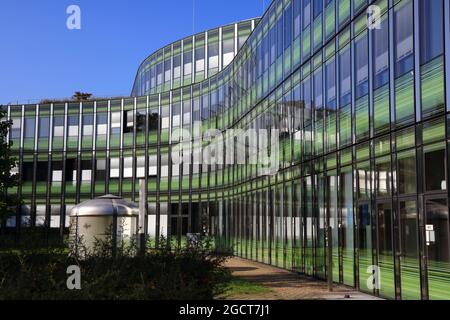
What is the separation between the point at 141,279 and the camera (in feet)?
28.4

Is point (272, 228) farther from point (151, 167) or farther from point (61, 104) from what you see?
point (61, 104)

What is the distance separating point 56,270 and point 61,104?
158 feet

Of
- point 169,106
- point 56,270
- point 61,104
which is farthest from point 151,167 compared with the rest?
point 56,270

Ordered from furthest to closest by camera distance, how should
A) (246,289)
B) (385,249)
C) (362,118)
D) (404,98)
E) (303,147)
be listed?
1. (303,147)
2. (362,118)
3. (246,289)
4. (385,249)
5. (404,98)

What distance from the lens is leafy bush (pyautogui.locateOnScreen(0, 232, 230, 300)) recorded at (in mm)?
7793

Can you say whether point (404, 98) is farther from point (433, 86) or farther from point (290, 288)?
point (290, 288)

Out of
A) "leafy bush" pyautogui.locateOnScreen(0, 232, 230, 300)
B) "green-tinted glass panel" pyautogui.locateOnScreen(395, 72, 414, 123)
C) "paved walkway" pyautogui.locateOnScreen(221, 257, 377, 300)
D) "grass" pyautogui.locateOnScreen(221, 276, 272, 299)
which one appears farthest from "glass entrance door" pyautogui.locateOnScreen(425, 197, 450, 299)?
"leafy bush" pyautogui.locateOnScreen(0, 232, 230, 300)

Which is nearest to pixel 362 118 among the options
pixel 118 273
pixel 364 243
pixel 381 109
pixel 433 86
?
pixel 381 109

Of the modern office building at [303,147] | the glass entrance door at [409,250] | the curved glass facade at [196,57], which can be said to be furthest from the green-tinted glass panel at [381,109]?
the curved glass facade at [196,57]

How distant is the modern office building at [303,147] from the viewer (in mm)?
15359

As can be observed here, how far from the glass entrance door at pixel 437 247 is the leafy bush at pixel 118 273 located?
623 cm

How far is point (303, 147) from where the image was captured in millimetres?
25484

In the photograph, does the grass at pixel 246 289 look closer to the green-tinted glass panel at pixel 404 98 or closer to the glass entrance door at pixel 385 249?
the glass entrance door at pixel 385 249

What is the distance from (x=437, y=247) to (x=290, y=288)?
250 inches
